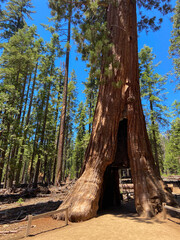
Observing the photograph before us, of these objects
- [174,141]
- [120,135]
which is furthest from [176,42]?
[174,141]

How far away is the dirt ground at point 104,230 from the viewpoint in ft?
13.3

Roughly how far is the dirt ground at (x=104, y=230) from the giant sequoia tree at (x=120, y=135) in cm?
60

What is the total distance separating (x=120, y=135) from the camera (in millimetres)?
9594

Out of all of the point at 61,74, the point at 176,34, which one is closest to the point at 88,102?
the point at 61,74

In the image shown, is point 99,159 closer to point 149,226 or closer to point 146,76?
point 149,226

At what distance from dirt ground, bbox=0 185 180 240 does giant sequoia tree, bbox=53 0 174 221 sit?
599 millimetres

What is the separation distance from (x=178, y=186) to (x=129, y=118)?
1507cm

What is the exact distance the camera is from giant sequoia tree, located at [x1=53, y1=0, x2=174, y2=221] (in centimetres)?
608

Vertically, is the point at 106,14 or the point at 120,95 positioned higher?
the point at 106,14

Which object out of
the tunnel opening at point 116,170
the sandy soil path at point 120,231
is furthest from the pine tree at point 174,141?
the sandy soil path at point 120,231

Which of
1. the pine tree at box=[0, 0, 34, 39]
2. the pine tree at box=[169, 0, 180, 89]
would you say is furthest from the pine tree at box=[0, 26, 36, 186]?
the pine tree at box=[169, 0, 180, 89]

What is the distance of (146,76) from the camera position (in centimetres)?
1811

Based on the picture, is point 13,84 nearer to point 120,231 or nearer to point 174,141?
point 120,231

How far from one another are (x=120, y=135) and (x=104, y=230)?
227 inches
